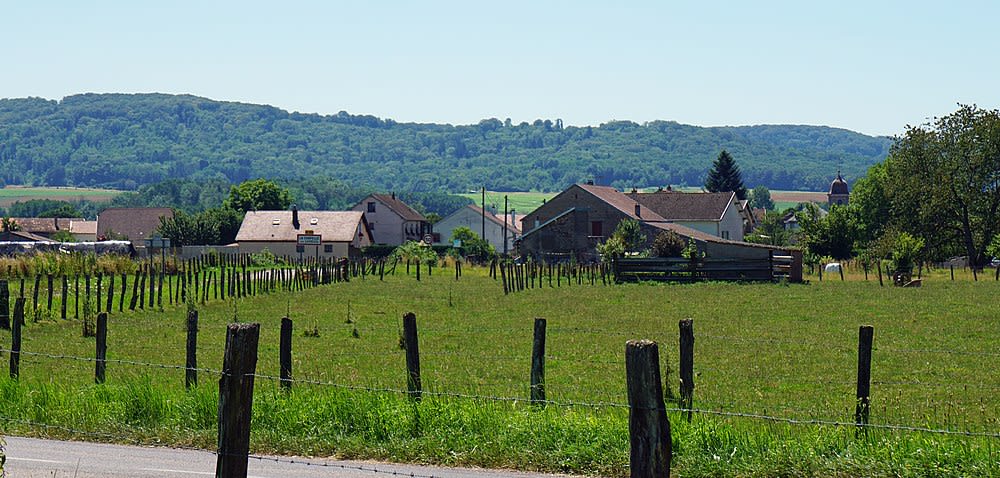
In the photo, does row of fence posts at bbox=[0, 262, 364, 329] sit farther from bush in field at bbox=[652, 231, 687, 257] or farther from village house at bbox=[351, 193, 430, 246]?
village house at bbox=[351, 193, 430, 246]

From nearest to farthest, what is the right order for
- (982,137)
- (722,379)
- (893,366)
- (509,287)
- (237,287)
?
1. (722,379)
2. (893,366)
3. (237,287)
4. (509,287)
5. (982,137)

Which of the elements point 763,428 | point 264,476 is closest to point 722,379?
point 763,428

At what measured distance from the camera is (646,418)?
21.7 ft

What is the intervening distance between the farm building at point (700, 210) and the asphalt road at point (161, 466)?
304ft

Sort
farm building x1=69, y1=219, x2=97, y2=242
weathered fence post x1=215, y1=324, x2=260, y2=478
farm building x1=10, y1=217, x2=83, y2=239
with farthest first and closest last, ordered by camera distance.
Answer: farm building x1=10, y1=217, x2=83, y2=239
farm building x1=69, y1=219, x2=97, y2=242
weathered fence post x1=215, y1=324, x2=260, y2=478

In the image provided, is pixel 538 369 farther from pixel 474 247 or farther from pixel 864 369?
pixel 474 247

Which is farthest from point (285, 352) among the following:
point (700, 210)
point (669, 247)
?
point (700, 210)

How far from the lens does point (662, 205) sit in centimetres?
10650

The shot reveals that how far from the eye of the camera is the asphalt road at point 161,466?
10508 millimetres

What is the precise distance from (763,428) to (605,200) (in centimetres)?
8188

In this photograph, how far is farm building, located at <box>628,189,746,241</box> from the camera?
103 m

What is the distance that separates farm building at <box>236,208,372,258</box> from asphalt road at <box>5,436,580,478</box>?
9290 cm

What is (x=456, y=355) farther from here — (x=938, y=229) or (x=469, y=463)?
(x=938, y=229)

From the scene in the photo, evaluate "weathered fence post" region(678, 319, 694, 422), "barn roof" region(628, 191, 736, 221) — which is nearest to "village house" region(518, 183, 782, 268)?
"barn roof" region(628, 191, 736, 221)
